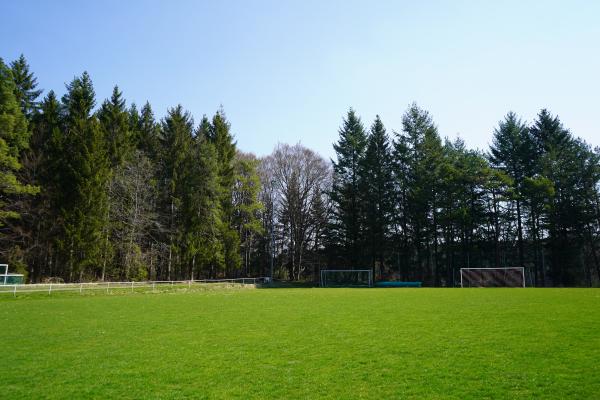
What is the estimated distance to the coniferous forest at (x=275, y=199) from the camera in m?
36.2

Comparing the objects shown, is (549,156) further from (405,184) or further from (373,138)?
(373,138)

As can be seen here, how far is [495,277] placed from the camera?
133 ft

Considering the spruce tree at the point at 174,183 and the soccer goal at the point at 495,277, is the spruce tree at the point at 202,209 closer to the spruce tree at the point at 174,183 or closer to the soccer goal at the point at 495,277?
the spruce tree at the point at 174,183

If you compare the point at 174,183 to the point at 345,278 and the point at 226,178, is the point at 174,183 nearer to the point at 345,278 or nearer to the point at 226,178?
the point at 226,178

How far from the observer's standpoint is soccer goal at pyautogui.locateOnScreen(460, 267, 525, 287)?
1559 inches

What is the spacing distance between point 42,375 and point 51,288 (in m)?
23.4

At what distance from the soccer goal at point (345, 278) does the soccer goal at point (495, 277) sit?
1155 centimetres

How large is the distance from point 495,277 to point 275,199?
31.9 m

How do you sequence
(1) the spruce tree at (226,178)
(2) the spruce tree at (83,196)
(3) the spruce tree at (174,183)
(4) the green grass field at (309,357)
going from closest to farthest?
(4) the green grass field at (309,357) → (2) the spruce tree at (83,196) → (3) the spruce tree at (174,183) → (1) the spruce tree at (226,178)

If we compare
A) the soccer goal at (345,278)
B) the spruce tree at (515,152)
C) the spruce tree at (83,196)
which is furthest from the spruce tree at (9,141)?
the spruce tree at (515,152)

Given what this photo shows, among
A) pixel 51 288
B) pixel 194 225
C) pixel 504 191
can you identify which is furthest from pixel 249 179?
pixel 504 191

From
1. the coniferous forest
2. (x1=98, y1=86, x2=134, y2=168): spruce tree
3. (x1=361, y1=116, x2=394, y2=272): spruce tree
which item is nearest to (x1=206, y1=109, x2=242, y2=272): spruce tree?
the coniferous forest

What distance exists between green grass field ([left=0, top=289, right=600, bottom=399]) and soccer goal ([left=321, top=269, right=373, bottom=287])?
113 feet

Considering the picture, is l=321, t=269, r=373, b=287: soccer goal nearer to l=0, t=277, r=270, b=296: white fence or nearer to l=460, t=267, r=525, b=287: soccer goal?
l=460, t=267, r=525, b=287: soccer goal
